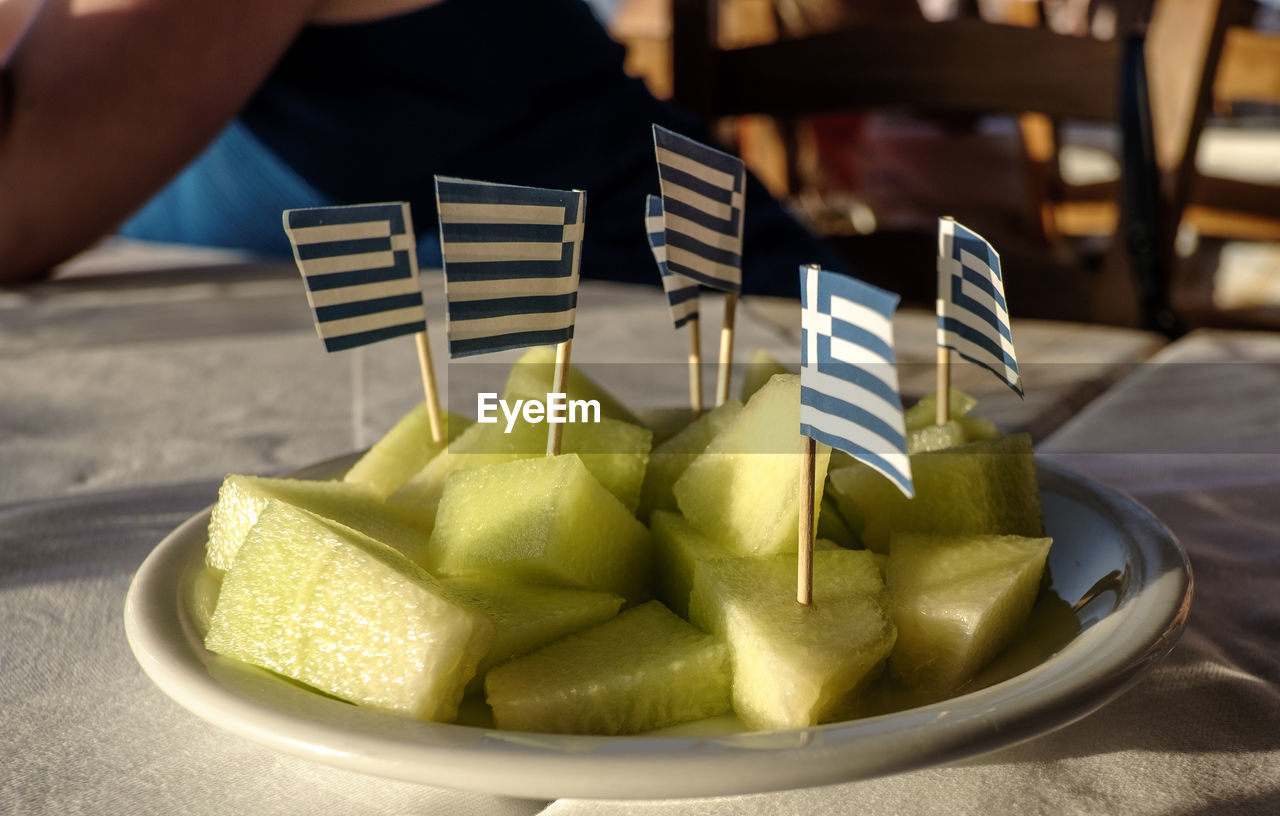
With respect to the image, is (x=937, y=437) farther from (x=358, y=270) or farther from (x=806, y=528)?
(x=358, y=270)

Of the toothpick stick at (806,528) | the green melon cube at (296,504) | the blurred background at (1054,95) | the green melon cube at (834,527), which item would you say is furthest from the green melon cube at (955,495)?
the blurred background at (1054,95)

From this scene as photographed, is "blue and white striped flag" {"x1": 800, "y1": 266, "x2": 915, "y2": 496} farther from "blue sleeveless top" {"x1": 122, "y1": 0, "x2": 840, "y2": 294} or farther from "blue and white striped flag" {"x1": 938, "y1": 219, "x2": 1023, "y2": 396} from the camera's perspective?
"blue sleeveless top" {"x1": 122, "y1": 0, "x2": 840, "y2": 294}

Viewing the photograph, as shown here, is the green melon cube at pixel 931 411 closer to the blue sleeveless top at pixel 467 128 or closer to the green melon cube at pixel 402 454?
the green melon cube at pixel 402 454

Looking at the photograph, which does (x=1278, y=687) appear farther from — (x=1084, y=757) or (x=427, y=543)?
(x=427, y=543)

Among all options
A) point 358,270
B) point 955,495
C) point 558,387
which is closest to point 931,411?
point 955,495

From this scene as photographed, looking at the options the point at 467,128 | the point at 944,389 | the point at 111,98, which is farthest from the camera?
the point at 467,128

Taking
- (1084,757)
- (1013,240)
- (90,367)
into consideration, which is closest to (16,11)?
(90,367)

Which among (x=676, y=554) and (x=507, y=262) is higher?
(x=507, y=262)
